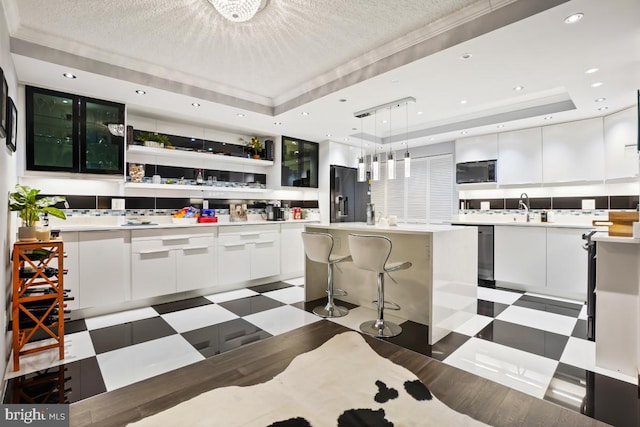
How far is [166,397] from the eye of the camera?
162 centimetres

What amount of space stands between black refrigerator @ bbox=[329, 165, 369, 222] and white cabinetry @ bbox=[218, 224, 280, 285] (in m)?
1.44

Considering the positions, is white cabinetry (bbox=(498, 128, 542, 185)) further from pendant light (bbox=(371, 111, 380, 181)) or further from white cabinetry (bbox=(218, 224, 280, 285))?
white cabinetry (bbox=(218, 224, 280, 285))

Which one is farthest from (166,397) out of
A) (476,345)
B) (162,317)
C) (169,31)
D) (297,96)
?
(297,96)

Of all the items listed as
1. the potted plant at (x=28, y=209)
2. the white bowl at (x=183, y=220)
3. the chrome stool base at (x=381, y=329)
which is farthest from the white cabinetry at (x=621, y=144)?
the potted plant at (x=28, y=209)

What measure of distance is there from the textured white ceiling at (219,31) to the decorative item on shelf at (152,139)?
1.14m

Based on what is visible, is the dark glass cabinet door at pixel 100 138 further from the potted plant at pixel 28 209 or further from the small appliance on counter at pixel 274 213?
the small appliance on counter at pixel 274 213

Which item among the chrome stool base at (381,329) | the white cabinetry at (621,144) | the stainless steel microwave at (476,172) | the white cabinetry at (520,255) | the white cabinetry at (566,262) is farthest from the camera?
the stainless steel microwave at (476,172)

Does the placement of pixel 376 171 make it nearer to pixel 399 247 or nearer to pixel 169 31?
pixel 399 247

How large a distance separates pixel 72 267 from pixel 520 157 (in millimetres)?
5909

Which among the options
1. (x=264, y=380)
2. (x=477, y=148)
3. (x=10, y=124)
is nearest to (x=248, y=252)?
(x=10, y=124)

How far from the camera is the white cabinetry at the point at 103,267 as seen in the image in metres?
3.29

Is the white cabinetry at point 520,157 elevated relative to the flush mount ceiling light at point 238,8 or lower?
lower

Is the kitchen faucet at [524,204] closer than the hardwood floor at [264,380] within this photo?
No

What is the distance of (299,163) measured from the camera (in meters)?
5.65
